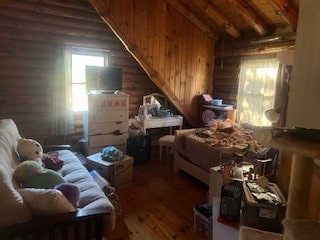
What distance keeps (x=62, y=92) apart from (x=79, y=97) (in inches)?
14.7

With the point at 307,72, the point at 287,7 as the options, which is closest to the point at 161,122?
the point at 287,7

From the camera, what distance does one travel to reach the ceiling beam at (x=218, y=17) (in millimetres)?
3598

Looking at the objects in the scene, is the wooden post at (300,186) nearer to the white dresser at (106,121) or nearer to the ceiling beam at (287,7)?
the ceiling beam at (287,7)

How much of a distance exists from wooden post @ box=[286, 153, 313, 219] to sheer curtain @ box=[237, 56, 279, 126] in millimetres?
2748

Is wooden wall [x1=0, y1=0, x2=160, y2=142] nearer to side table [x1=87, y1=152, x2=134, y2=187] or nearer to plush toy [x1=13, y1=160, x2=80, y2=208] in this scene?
side table [x1=87, y1=152, x2=134, y2=187]

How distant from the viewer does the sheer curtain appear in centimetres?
359

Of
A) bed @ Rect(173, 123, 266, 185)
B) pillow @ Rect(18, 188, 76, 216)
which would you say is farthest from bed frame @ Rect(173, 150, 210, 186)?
pillow @ Rect(18, 188, 76, 216)

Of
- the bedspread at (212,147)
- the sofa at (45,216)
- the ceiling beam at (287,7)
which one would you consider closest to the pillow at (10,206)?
the sofa at (45,216)

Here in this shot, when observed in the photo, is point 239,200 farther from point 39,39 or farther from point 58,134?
point 39,39

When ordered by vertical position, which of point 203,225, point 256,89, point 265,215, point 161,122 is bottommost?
point 203,225

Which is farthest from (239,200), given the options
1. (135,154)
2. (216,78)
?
(216,78)

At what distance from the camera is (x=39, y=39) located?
142 inches

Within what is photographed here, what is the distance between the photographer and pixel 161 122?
4230mm

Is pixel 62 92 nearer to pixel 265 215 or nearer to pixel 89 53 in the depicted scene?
pixel 89 53
